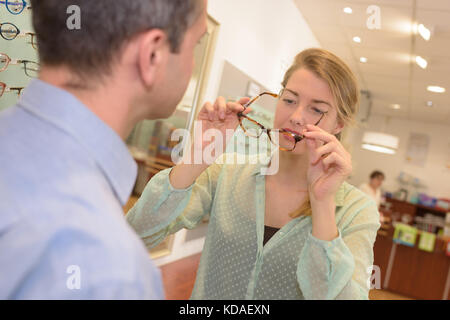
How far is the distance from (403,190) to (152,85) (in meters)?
9.35

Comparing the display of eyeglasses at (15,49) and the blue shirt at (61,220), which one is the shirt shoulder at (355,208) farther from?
the display of eyeglasses at (15,49)

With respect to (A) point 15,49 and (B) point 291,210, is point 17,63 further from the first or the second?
(B) point 291,210

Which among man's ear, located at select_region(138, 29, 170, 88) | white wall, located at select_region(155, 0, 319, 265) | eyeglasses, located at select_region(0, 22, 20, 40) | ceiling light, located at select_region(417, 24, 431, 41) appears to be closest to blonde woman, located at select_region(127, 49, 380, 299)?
man's ear, located at select_region(138, 29, 170, 88)

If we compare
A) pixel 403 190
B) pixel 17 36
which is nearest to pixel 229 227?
pixel 17 36

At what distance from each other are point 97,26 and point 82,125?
4.9 inches

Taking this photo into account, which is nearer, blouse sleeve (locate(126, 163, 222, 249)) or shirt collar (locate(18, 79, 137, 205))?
shirt collar (locate(18, 79, 137, 205))

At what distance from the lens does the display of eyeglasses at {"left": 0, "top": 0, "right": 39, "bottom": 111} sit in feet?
3.60

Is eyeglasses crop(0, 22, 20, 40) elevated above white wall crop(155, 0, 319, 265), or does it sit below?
below

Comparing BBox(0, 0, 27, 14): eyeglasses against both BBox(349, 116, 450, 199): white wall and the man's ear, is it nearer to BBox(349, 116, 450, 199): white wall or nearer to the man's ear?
the man's ear

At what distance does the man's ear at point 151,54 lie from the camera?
486 millimetres

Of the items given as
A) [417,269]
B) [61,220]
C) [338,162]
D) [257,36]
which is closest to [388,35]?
[257,36]

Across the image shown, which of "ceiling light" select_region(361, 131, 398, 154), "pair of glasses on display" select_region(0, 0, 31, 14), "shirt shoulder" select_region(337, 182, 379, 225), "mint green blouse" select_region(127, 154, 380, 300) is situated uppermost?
"ceiling light" select_region(361, 131, 398, 154)

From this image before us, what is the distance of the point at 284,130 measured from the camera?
761 mm

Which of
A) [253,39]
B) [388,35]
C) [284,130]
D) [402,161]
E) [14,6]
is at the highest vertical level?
[388,35]
